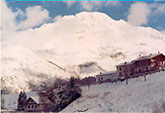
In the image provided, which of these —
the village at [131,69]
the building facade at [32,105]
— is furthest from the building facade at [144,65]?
the building facade at [32,105]

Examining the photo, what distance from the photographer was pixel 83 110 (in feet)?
217

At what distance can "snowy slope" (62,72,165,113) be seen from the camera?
5672 cm

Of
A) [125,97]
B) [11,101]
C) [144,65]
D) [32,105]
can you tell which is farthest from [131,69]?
[11,101]

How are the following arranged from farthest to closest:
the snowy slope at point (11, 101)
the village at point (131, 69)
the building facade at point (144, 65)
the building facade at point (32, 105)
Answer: the snowy slope at point (11, 101), the building facade at point (32, 105), the building facade at point (144, 65), the village at point (131, 69)

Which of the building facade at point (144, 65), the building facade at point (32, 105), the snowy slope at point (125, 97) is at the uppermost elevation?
the building facade at point (144, 65)

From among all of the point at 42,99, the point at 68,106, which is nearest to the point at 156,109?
the point at 68,106

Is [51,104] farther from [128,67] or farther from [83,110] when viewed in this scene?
[128,67]

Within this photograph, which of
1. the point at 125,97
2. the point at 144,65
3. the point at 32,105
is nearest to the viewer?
the point at 125,97

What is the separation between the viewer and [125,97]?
63.3m

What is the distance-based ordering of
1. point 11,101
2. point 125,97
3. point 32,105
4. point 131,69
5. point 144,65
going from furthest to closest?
1. point 11,101
2. point 32,105
3. point 131,69
4. point 144,65
5. point 125,97

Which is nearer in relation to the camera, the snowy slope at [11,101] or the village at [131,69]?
the village at [131,69]

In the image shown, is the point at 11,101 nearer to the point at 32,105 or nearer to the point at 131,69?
the point at 32,105

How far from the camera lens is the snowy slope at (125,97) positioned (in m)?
56.7

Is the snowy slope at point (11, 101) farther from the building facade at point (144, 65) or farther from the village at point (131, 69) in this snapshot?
the building facade at point (144, 65)
